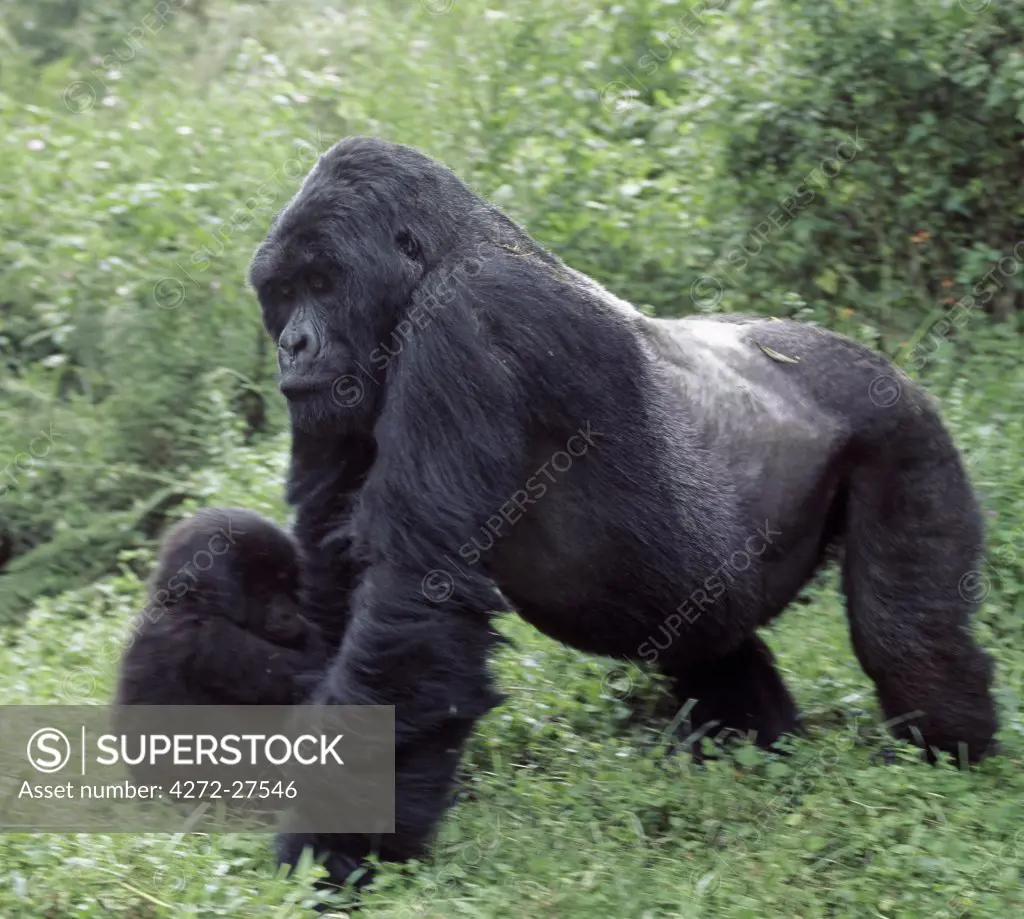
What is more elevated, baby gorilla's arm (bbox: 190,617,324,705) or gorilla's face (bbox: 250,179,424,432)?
gorilla's face (bbox: 250,179,424,432)

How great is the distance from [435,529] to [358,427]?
1.63ft

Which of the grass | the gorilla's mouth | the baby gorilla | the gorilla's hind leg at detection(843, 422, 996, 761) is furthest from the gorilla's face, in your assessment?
the gorilla's hind leg at detection(843, 422, 996, 761)

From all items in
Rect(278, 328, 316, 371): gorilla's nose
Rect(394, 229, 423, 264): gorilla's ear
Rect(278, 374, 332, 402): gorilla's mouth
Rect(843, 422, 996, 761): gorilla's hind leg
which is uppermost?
Rect(394, 229, 423, 264): gorilla's ear

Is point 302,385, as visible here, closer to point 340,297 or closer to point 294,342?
point 294,342

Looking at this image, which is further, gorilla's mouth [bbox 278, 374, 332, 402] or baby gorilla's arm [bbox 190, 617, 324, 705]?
baby gorilla's arm [bbox 190, 617, 324, 705]

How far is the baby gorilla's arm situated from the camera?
155 inches

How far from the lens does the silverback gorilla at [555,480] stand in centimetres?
334

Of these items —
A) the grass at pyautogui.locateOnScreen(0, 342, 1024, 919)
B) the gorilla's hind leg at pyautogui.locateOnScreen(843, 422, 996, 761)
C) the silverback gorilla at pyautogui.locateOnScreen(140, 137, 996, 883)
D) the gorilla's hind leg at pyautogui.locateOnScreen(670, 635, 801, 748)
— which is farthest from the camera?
the gorilla's hind leg at pyautogui.locateOnScreen(670, 635, 801, 748)

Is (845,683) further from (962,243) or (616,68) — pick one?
(616,68)

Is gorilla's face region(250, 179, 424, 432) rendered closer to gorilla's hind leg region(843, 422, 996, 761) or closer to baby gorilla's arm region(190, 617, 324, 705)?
baby gorilla's arm region(190, 617, 324, 705)

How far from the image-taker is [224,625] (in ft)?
13.1

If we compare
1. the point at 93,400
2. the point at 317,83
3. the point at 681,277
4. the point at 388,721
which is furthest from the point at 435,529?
the point at 317,83

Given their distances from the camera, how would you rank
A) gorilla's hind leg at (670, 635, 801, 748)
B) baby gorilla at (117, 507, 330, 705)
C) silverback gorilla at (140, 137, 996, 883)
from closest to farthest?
1. silverback gorilla at (140, 137, 996, 883)
2. baby gorilla at (117, 507, 330, 705)
3. gorilla's hind leg at (670, 635, 801, 748)

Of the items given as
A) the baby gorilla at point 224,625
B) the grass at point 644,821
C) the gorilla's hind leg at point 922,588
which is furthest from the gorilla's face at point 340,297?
the gorilla's hind leg at point 922,588
